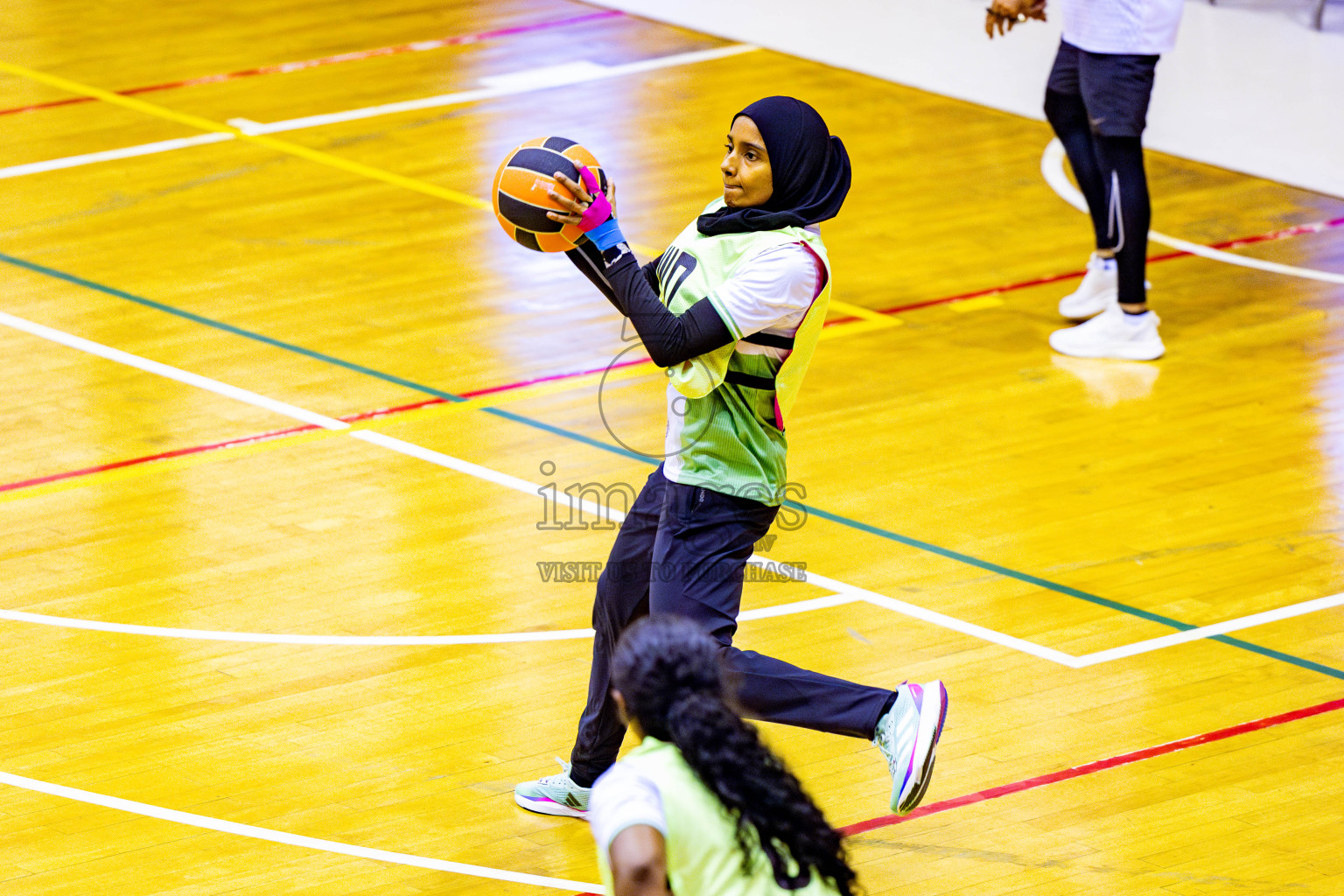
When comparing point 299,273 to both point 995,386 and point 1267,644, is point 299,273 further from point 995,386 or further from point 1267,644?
point 1267,644

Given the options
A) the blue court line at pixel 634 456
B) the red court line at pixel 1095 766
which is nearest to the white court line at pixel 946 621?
the blue court line at pixel 634 456

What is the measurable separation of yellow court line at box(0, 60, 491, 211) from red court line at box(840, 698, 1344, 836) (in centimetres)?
553

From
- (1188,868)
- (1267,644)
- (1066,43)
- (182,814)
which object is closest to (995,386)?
(1066,43)

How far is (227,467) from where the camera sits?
7449 millimetres

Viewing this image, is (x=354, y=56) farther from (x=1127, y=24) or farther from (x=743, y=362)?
(x=743, y=362)

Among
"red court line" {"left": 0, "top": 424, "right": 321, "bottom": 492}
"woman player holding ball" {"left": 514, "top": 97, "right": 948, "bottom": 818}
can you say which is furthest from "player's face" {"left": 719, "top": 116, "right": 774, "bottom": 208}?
"red court line" {"left": 0, "top": 424, "right": 321, "bottom": 492}

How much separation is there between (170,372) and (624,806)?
544 centimetres

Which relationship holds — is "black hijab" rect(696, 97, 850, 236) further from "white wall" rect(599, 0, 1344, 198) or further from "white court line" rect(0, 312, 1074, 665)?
"white wall" rect(599, 0, 1344, 198)

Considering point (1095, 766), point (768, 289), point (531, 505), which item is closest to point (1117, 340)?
point (531, 505)

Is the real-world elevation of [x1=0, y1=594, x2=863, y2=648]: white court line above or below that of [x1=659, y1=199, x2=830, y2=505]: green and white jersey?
below

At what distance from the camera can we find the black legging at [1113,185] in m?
8.58

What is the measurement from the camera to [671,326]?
4559 millimetres

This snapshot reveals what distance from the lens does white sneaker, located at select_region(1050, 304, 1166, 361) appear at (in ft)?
28.4

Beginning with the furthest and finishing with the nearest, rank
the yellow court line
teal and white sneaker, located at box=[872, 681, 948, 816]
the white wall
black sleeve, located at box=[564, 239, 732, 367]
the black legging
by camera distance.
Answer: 1. the white wall
2. the yellow court line
3. the black legging
4. teal and white sneaker, located at box=[872, 681, 948, 816]
5. black sleeve, located at box=[564, 239, 732, 367]
